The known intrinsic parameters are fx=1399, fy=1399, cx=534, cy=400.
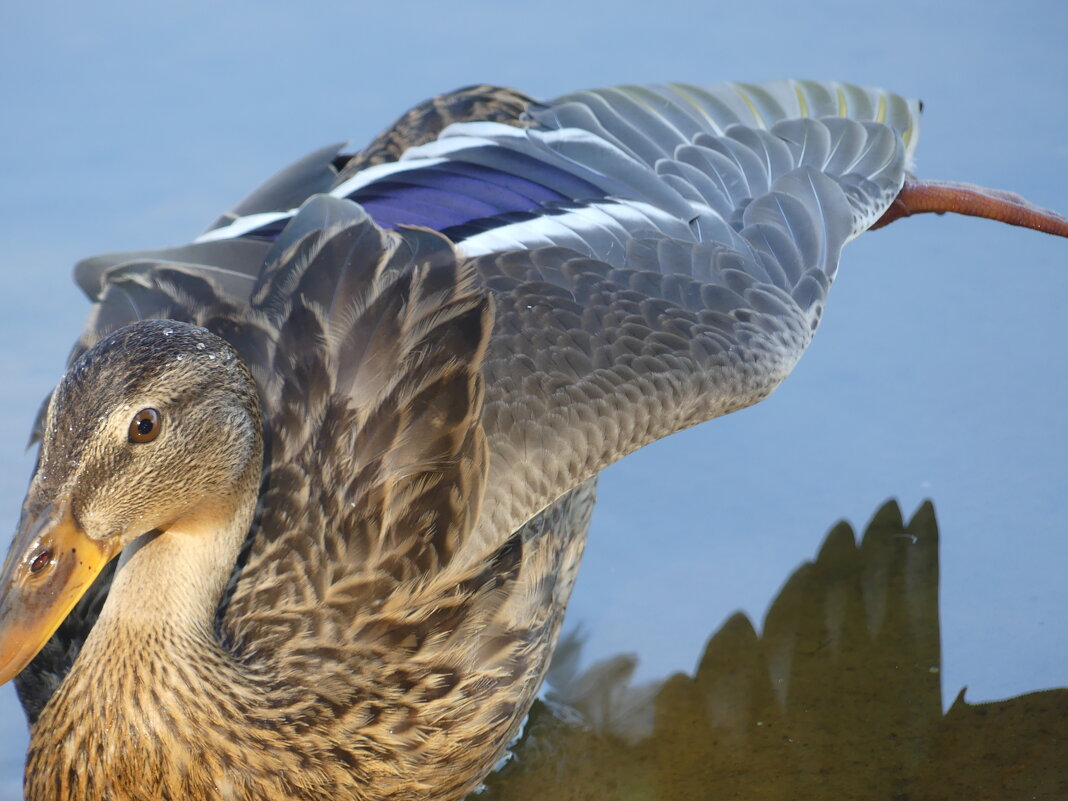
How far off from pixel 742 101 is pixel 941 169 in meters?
1.63

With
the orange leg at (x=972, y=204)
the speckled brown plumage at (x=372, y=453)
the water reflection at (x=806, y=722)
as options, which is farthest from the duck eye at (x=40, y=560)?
the orange leg at (x=972, y=204)

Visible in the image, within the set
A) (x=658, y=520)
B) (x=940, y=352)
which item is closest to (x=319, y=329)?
(x=658, y=520)

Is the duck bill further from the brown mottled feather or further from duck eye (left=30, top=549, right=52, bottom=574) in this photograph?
the brown mottled feather

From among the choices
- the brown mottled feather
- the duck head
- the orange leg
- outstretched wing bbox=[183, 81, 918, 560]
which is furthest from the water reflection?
the brown mottled feather

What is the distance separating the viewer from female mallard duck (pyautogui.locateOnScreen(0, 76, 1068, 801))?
2811 mm

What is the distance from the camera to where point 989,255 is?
18.5 feet

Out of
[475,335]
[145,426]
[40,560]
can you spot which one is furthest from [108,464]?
[475,335]

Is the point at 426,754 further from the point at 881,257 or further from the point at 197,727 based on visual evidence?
the point at 881,257

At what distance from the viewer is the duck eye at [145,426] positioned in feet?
8.88

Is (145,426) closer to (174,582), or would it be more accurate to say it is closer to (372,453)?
(174,582)

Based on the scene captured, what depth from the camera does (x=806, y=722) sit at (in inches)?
149

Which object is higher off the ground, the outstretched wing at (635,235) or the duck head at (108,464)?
the outstretched wing at (635,235)

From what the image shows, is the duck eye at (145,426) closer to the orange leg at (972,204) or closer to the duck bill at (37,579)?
the duck bill at (37,579)

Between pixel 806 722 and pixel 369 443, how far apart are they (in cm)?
148
